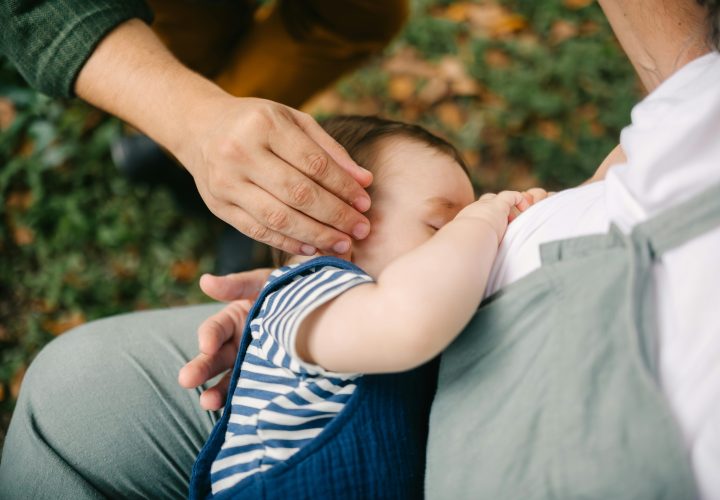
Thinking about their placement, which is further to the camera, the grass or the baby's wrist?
the grass

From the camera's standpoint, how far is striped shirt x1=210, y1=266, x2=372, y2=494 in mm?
932

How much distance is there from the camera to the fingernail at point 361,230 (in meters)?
1.09

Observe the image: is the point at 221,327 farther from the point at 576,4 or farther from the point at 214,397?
the point at 576,4

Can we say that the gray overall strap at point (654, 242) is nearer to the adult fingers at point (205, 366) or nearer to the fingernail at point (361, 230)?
the fingernail at point (361, 230)

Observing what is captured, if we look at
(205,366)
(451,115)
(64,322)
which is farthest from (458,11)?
(205,366)

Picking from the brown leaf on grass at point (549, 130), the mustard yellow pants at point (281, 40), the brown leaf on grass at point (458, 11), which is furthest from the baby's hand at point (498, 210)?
the brown leaf on grass at point (458, 11)

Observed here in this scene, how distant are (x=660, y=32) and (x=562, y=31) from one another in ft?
7.29

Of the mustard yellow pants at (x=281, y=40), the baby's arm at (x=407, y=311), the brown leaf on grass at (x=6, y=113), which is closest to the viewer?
the baby's arm at (x=407, y=311)

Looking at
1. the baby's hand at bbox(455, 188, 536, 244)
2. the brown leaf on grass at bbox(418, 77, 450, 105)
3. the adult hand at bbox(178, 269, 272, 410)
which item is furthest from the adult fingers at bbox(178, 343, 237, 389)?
the brown leaf on grass at bbox(418, 77, 450, 105)

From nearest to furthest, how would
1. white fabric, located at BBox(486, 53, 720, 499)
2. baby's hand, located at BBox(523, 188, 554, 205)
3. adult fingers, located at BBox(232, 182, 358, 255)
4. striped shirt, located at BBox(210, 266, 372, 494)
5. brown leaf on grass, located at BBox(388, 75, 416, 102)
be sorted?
white fabric, located at BBox(486, 53, 720, 499), striped shirt, located at BBox(210, 266, 372, 494), adult fingers, located at BBox(232, 182, 358, 255), baby's hand, located at BBox(523, 188, 554, 205), brown leaf on grass, located at BBox(388, 75, 416, 102)

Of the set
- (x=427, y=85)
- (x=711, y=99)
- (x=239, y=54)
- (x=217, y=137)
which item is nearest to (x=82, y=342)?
(x=217, y=137)

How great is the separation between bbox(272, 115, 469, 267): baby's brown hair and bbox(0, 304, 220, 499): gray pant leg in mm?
385

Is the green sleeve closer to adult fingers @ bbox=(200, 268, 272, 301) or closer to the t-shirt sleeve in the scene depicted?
adult fingers @ bbox=(200, 268, 272, 301)

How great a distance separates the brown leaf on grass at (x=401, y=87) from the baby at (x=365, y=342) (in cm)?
177
